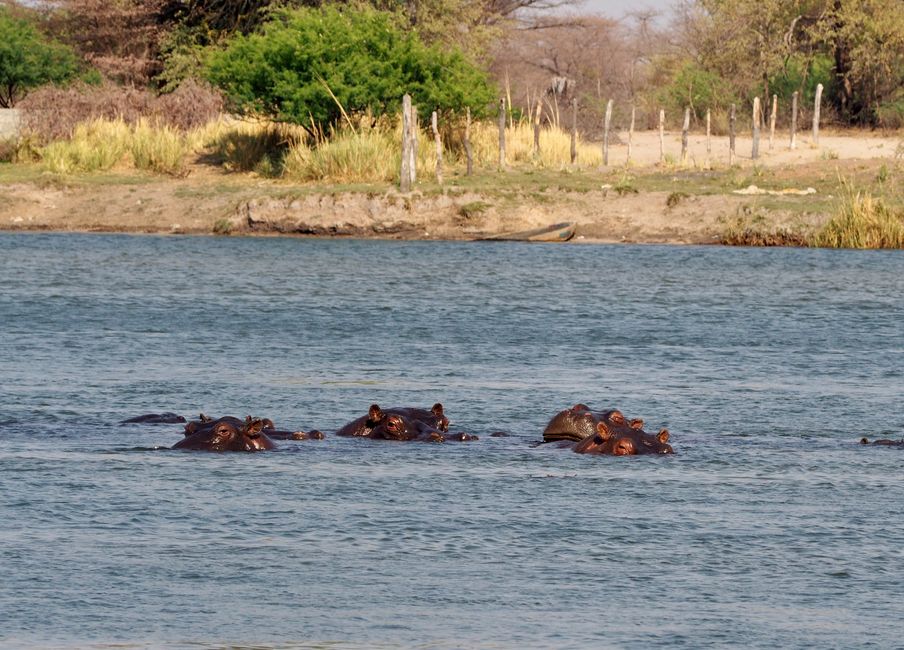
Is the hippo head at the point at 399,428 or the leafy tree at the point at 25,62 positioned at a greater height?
the leafy tree at the point at 25,62

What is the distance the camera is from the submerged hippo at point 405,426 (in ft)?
40.2

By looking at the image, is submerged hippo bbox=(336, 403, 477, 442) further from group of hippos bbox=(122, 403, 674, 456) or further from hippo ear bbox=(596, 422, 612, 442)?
hippo ear bbox=(596, 422, 612, 442)

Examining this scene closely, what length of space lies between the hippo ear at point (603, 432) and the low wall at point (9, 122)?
32759mm

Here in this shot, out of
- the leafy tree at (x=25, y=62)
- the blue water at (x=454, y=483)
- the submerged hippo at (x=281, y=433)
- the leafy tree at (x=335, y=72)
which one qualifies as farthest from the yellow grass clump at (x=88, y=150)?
the submerged hippo at (x=281, y=433)

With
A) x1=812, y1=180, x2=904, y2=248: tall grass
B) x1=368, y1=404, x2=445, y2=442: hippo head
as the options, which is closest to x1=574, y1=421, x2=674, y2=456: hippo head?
x1=368, y1=404, x2=445, y2=442: hippo head

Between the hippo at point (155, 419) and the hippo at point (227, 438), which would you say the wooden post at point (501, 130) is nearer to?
the hippo at point (155, 419)

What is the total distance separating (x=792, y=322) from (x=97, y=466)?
1167cm

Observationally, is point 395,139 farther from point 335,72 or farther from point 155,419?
point 155,419

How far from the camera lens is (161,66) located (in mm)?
51312

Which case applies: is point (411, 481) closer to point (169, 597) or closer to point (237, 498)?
point (237, 498)

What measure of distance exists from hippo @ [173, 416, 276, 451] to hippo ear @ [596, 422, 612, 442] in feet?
7.50

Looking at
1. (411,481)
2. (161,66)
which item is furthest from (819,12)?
(411,481)

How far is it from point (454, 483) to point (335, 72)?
28.5m

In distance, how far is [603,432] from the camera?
38.9 ft
